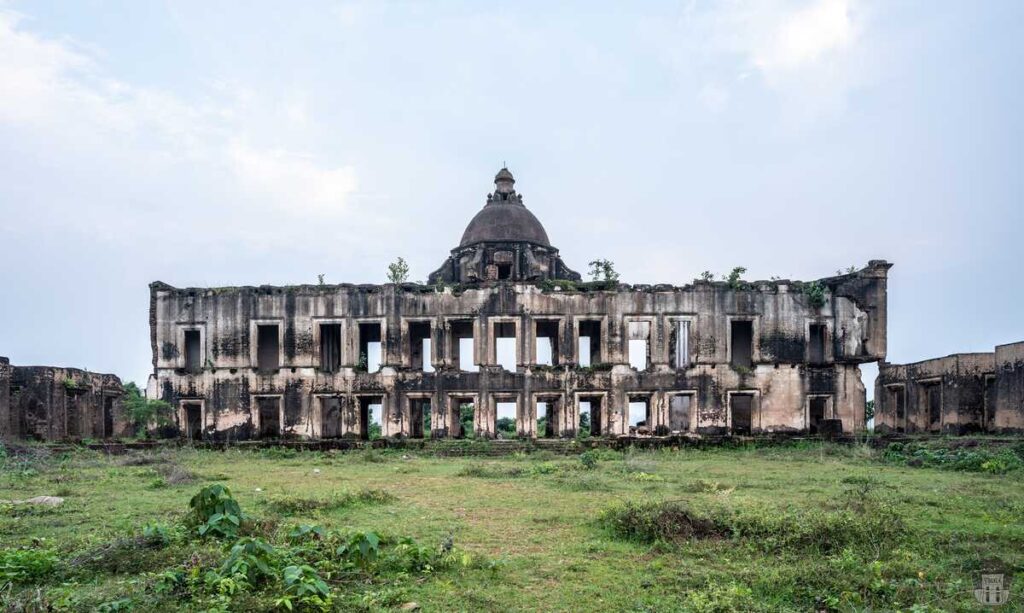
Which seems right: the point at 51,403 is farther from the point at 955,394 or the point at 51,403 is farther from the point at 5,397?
the point at 955,394

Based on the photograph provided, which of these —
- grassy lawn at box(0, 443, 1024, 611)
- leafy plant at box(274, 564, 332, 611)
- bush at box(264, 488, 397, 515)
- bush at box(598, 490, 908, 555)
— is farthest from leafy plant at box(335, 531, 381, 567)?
bush at box(264, 488, 397, 515)

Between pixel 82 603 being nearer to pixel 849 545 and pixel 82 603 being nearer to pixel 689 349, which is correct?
pixel 849 545

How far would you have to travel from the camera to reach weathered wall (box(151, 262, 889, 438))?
1043 inches

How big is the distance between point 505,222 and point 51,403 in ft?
59.6

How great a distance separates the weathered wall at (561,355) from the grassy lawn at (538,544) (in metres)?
11.0

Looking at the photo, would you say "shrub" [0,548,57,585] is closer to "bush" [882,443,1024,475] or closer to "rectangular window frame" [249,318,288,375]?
"bush" [882,443,1024,475]

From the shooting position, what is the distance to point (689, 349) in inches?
1051

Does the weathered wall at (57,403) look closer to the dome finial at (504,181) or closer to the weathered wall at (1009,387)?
the dome finial at (504,181)

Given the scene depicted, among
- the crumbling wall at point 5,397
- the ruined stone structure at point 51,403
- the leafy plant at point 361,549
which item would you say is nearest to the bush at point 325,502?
the leafy plant at point 361,549

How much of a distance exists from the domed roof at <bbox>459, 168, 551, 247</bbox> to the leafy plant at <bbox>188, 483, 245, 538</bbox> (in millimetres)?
22556

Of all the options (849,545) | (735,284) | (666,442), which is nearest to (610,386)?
(666,442)

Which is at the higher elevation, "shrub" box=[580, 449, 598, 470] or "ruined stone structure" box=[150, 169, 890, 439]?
"ruined stone structure" box=[150, 169, 890, 439]

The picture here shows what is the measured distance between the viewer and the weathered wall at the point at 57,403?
25078 millimetres

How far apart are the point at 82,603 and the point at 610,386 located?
70.4 feet
